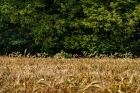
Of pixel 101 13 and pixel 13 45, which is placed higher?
pixel 101 13

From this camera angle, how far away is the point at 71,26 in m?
26.5

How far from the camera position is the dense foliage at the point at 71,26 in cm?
2619

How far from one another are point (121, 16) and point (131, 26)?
1.03 metres

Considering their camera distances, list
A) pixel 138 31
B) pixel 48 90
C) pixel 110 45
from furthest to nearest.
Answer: pixel 138 31 → pixel 110 45 → pixel 48 90

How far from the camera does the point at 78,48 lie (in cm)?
2658

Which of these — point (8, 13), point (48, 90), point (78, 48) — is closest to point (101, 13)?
point (78, 48)

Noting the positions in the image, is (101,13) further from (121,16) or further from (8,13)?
(8,13)

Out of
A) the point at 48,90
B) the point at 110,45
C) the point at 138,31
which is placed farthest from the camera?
the point at 138,31

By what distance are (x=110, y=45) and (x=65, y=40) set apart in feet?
10.5

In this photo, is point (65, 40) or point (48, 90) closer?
point (48, 90)

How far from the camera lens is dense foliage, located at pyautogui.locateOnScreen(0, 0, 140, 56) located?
26188mm

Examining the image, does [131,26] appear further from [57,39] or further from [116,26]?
[57,39]

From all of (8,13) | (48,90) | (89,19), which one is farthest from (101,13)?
(48,90)

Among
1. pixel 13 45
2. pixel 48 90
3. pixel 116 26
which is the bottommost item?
pixel 13 45
